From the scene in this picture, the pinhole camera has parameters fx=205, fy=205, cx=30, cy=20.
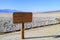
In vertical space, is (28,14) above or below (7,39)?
above

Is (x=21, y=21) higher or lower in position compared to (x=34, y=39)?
higher

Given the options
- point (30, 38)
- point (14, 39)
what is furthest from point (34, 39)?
point (14, 39)

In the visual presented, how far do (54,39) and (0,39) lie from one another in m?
2.68

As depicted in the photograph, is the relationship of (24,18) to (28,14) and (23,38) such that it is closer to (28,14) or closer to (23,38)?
(28,14)

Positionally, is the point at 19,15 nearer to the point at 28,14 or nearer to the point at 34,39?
the point at 28,14

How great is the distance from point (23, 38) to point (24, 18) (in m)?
1.09

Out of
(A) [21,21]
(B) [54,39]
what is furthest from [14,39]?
(B) [54,39]

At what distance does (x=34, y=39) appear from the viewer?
32.8 feet

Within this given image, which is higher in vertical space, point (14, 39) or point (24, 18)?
point (24, 18)

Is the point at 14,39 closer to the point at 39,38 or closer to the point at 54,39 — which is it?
the point at 39,38

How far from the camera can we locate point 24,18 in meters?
9.84

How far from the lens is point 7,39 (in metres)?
10.1

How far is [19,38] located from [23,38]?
8.3 inches

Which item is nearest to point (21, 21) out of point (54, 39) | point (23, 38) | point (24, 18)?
point (24, 18)
